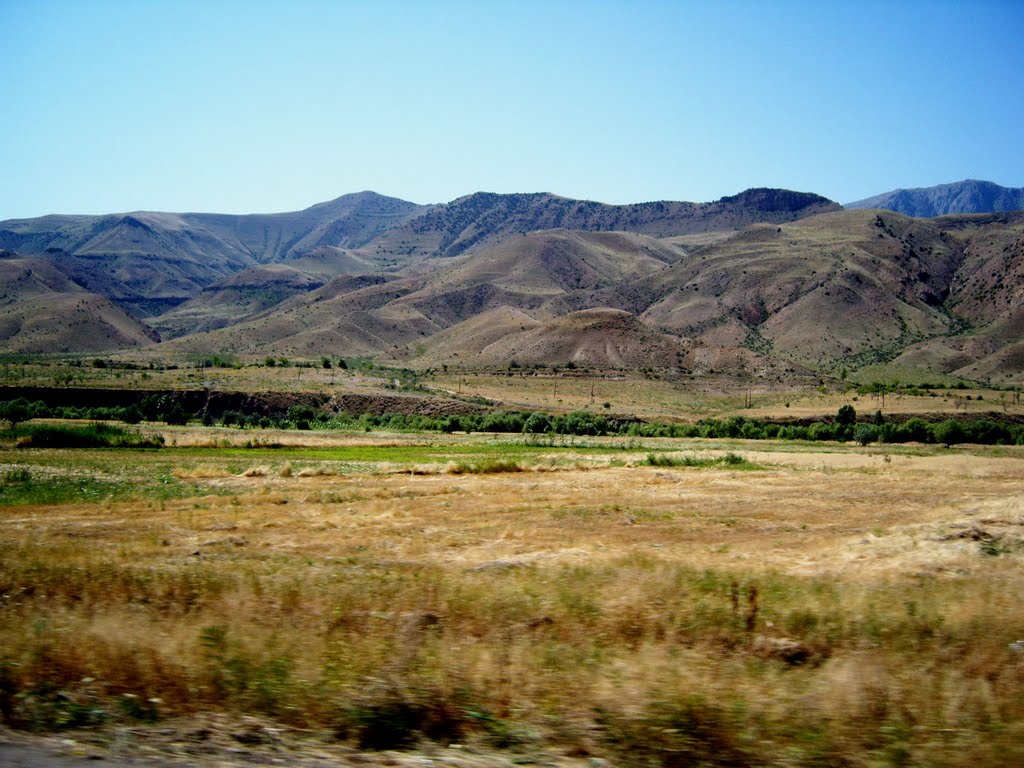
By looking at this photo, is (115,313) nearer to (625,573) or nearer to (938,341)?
(938,341)

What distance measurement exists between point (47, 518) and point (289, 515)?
6.84 metres

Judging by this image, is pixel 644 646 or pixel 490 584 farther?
pixel 490 584

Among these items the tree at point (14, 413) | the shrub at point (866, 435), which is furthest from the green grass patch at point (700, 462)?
the tree at point (14, 413)

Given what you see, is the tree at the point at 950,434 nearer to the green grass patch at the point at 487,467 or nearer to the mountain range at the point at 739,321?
the green grass patch at the point at 487,467

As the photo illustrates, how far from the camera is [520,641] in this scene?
922 cm

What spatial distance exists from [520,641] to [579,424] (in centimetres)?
5993

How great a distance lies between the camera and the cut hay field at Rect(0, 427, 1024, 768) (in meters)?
6.83

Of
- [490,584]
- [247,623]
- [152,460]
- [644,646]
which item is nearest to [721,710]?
[644,646]

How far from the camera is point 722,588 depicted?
11.4 meters

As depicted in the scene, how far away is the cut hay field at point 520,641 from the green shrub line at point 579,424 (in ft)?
150

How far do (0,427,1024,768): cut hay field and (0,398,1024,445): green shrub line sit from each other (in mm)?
45705

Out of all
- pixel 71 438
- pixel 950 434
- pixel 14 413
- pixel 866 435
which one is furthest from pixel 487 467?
pixel 950 434

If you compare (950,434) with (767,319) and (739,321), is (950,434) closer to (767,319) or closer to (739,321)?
(739,321)

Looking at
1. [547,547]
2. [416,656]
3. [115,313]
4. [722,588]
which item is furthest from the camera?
[115,313]
